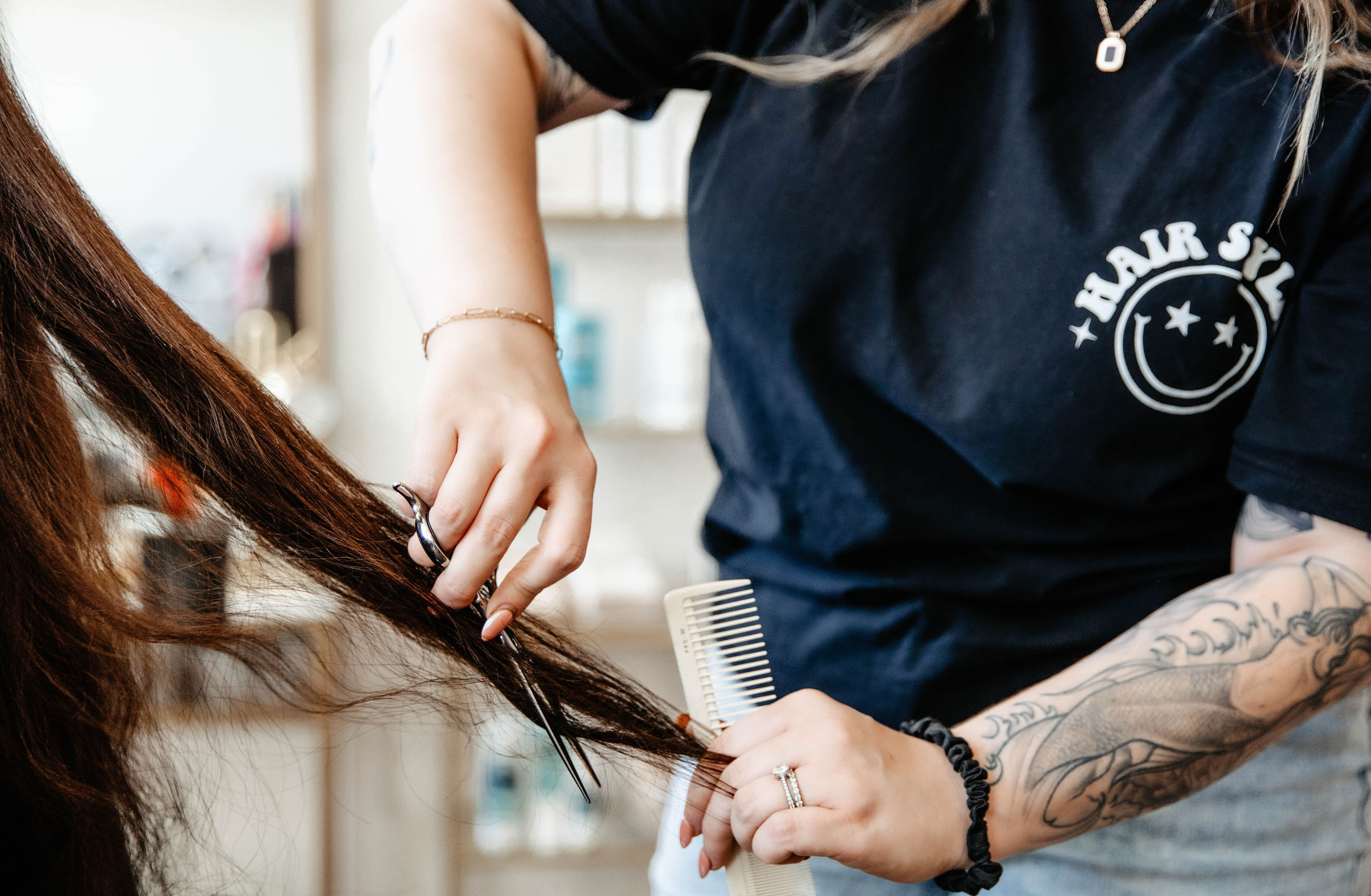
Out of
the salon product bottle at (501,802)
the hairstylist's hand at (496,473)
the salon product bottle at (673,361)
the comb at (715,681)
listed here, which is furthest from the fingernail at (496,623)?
the salon product bottle at (501,802)

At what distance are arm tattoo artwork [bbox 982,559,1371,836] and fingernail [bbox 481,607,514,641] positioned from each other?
367 millimetres

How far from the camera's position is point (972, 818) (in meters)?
0.65

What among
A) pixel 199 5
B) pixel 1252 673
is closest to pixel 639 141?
pixel 199 5

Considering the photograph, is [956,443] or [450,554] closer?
[450,554]

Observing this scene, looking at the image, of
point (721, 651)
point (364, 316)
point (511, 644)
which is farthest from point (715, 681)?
point (364, 316)

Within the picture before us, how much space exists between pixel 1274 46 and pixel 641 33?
0.49 m

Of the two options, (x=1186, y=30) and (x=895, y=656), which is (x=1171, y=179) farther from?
(x=895, y=656)

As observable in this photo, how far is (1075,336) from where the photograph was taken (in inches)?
29.0

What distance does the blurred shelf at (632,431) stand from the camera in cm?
229

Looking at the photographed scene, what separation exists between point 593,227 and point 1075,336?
172 centimetres

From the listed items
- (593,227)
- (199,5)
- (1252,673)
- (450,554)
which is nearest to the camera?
(450,554)

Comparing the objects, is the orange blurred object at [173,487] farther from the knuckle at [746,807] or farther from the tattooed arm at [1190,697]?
the tattooed arm at [1190,697]

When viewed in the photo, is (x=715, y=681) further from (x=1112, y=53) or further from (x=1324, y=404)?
(x=1112, y=53)

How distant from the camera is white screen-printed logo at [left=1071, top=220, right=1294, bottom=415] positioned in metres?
0.73
